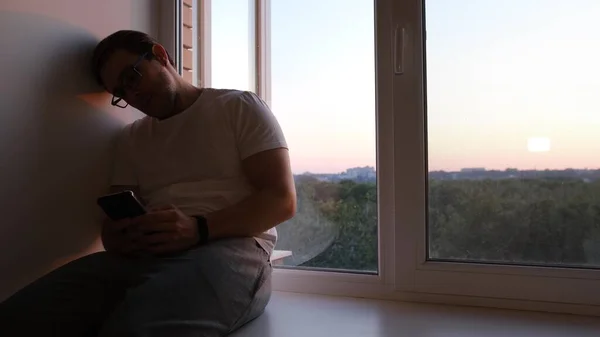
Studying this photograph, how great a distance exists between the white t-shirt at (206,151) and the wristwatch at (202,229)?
4.3 inches

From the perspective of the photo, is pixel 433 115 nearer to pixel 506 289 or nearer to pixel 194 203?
pixel 506 289

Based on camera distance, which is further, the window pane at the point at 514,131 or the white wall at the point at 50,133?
the window pane at the point at 514,131

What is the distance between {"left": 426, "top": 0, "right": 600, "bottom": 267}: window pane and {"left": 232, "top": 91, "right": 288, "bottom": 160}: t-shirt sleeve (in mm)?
527

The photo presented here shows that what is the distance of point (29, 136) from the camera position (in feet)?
4.48

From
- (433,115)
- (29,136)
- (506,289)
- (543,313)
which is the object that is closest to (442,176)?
(433,115)

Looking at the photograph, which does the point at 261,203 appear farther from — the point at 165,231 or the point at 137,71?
the point at 137,71

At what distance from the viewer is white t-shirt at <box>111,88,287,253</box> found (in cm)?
141

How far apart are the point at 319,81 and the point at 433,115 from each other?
0.60 metres

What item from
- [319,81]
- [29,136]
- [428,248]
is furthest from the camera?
[319,81]

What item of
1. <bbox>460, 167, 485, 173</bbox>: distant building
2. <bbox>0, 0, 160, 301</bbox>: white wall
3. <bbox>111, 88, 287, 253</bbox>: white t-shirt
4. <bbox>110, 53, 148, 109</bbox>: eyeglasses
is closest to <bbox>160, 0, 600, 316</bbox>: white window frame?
<bbox>460, 167, 485, 173</bbox>: distant building

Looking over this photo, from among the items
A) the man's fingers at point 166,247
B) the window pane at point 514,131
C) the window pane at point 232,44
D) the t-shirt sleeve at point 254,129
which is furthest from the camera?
the window pane at point 232,44

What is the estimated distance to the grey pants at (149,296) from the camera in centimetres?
104

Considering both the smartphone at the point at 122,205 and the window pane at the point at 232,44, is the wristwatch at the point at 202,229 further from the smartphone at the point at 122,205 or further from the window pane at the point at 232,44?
the window pane at the point at 232,44

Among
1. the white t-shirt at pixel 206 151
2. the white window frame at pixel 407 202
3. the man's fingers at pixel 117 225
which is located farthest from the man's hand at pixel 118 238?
the white window frame at pixel 407 202
